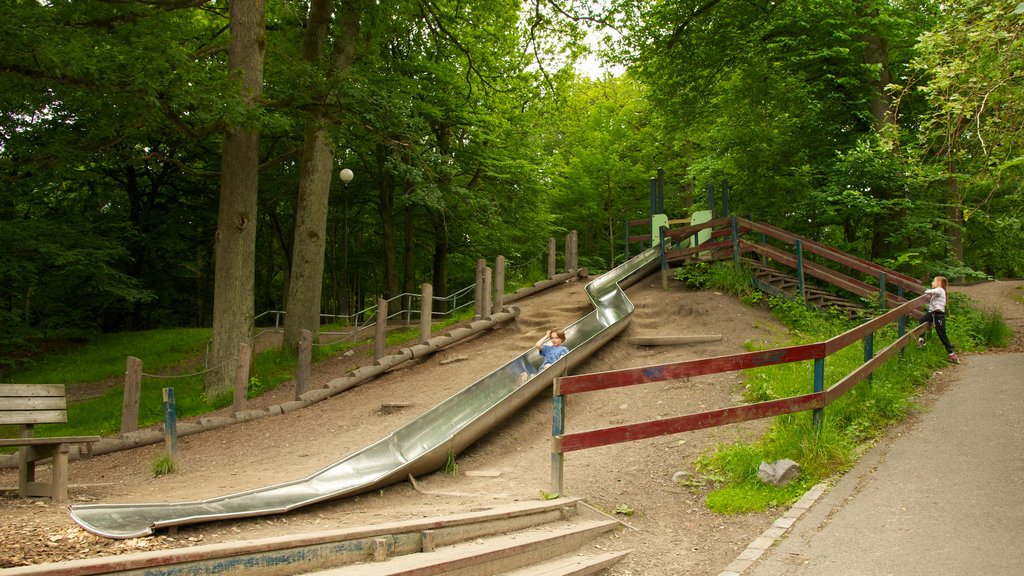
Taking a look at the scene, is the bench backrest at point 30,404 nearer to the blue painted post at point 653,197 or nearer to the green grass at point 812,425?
the green grass at point 812,425

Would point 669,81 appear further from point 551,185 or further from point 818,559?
point 818,559

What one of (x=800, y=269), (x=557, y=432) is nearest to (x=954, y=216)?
(x=800, y=269)

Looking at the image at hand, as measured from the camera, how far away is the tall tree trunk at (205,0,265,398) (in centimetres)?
1271

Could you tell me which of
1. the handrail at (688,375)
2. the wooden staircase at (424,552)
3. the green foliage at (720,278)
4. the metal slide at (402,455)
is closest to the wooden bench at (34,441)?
the metal slide at (402,455)

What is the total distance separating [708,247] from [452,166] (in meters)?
5.86

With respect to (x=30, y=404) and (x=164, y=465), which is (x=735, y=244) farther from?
(x=30, y=404)

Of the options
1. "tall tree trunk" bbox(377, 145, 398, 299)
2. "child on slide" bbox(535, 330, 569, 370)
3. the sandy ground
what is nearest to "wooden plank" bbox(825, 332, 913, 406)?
the sandy ground

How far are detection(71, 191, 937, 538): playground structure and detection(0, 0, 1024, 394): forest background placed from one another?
1.93 m

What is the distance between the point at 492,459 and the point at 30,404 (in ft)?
14.7

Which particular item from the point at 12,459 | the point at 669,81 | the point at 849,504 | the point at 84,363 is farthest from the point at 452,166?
the point at 84,363

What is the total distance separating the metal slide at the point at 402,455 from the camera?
4258 mm

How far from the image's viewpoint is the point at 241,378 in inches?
429

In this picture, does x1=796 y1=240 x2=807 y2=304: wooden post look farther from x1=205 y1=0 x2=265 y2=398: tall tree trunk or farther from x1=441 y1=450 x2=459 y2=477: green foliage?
x1=205 y1=0 x2=265 y2=398: tall tree trunk

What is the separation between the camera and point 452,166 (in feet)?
48.7
